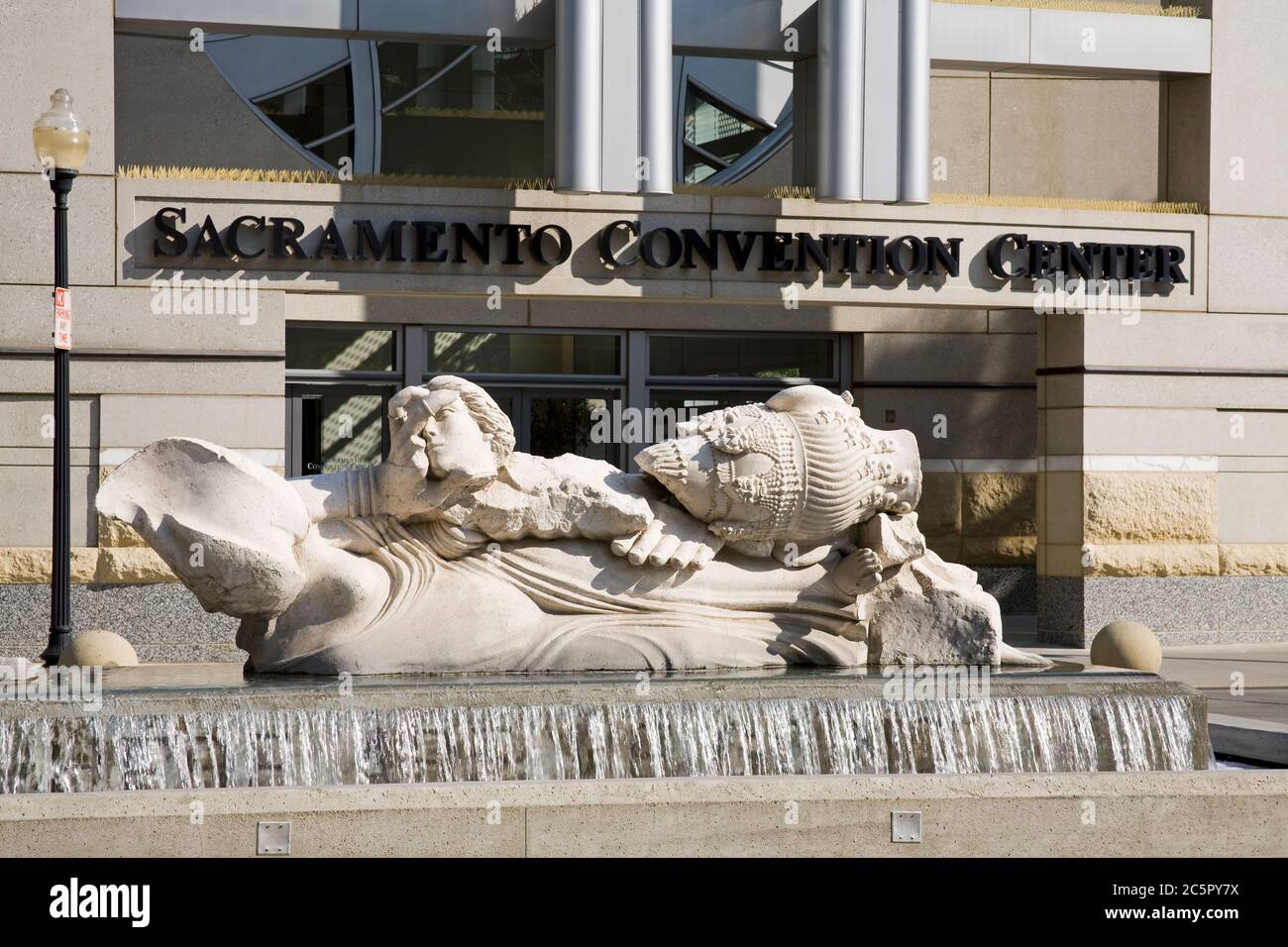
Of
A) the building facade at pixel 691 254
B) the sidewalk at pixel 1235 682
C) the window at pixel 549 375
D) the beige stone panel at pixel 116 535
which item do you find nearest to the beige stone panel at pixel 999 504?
the building facade at pixel 691 254

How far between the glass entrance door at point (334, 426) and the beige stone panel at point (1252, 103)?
8111 millimetres

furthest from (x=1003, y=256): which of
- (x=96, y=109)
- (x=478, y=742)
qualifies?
(x=478, y=742)

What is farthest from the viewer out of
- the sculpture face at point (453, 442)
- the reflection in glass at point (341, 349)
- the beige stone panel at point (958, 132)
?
the beige stone panel at point (958, 132)

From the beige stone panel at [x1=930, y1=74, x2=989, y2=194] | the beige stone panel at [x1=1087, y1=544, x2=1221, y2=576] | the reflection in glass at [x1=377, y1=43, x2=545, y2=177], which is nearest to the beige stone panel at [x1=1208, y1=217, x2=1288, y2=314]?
the beige stone panel at [x1=1087, y1=544, x2=1221, y2=576]

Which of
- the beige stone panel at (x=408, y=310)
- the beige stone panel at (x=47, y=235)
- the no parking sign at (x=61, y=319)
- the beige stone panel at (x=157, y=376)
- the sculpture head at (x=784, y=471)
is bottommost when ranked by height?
the sculpture head at (x=784, y=471)

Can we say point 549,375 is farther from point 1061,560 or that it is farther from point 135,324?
point 1061,560

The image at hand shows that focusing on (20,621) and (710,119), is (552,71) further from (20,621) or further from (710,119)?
(20,621)

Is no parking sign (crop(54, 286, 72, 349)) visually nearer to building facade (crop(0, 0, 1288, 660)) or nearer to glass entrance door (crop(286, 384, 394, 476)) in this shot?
building facade (crop(0, 0, 1288, 660))

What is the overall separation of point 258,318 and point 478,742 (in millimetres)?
8728

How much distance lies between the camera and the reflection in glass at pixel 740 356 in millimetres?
17516

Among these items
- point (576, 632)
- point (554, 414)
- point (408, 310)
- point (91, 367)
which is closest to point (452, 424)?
point (576, 632)

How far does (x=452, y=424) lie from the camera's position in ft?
23.5

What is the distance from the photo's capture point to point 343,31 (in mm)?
14312

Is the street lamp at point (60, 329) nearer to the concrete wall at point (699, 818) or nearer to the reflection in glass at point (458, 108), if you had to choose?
the concrete wall at point (699, 818)
